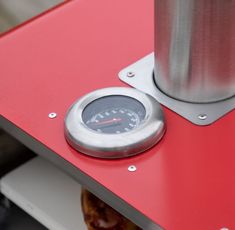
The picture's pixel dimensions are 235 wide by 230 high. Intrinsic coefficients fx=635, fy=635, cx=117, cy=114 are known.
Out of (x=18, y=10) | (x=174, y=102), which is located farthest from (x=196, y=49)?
(x=18, y=10)

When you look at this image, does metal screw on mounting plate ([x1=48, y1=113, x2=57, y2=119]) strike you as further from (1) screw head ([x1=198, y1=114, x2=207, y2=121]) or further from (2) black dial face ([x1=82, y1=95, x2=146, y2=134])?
(1) screw head ([x1=198, y1=114, x2=207, y2=121])

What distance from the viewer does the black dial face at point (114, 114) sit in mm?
744

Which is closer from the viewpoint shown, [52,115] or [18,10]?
[52,115]

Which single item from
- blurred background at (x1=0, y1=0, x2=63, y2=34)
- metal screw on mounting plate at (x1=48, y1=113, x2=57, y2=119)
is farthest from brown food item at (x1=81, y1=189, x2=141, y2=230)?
blurred background at (x1=0, y1=0, x2=63, y2=34)

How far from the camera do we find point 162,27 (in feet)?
A: 2.47

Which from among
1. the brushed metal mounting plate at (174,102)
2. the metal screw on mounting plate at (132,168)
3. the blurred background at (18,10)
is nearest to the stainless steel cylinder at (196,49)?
the brushed metal mounting plate at (174,102)

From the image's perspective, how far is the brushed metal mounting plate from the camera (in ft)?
2.50

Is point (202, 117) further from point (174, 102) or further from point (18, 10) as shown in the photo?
point (18, 10)

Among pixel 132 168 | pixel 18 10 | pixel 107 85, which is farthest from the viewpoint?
pixel 18 10

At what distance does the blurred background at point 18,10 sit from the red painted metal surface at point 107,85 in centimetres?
13

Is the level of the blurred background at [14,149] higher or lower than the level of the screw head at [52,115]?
lower

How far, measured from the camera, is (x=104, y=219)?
2.92 feet

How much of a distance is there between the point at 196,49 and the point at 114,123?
13cm

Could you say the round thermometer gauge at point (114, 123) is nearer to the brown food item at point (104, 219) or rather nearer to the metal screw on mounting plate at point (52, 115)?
the metal screw on mounting plate at point (52, 115)
